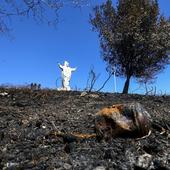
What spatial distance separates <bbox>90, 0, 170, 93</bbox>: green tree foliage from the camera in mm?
25922

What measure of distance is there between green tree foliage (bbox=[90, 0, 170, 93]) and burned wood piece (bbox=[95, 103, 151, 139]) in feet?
70.2

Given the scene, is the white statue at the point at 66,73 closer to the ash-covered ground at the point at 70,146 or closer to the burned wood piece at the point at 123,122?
the ash-covered ground at the point at 70,146

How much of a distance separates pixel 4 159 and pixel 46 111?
7.26 feet

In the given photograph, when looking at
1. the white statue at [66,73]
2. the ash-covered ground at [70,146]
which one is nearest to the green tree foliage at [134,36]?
the white statue at [66,73]

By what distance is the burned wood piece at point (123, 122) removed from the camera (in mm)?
4172

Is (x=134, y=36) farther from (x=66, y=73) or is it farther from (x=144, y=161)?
(x=144, y=161)

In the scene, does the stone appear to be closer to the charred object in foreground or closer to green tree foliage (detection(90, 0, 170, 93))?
the charred object in foreground

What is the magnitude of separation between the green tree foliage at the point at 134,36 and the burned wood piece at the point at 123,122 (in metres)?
21.4

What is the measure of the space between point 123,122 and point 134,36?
22130 mm

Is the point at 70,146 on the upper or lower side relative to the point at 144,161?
upper

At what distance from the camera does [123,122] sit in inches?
164

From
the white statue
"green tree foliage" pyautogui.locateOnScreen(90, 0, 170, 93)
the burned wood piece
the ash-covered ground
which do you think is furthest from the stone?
"green tree foliage" pyautogui.locateOnScreen(90, 0, 170, 93)

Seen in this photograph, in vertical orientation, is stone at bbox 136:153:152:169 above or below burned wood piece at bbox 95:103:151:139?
below

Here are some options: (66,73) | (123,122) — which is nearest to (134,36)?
(66,73)
